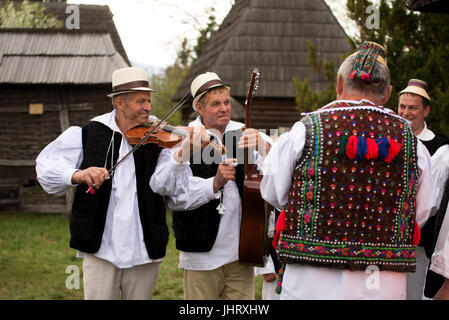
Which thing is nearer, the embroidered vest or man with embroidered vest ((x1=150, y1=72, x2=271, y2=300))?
the embroidered vest

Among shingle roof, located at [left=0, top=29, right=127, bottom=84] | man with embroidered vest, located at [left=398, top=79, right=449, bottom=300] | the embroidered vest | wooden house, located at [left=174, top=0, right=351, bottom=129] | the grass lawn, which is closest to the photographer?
the embroidered vest

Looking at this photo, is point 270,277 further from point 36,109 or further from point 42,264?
point 36,109

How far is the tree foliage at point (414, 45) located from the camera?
5688 millimetres

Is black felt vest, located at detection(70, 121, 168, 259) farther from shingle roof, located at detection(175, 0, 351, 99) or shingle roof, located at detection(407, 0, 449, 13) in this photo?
shingle roof, located at detection(175, 0, 351, 99)

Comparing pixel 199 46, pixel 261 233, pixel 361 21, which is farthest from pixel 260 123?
pixel 261 233

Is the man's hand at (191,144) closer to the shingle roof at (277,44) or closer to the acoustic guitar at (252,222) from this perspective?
the acoustic guitar at (252,222)

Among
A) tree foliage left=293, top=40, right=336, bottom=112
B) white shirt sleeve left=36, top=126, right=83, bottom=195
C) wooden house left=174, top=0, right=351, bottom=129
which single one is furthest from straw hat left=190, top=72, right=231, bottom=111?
wooden house left=174, top=0, right=351, bottom=129

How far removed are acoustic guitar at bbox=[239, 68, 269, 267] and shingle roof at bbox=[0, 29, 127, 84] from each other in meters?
8.19

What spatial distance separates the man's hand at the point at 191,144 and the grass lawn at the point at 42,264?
4.75 feet

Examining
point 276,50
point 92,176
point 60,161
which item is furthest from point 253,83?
point 276,50

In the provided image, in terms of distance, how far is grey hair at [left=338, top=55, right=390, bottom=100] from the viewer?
249 cm

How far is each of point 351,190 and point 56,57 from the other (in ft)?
33.8

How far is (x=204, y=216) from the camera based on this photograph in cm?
349

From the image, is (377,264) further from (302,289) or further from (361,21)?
(361,21)
